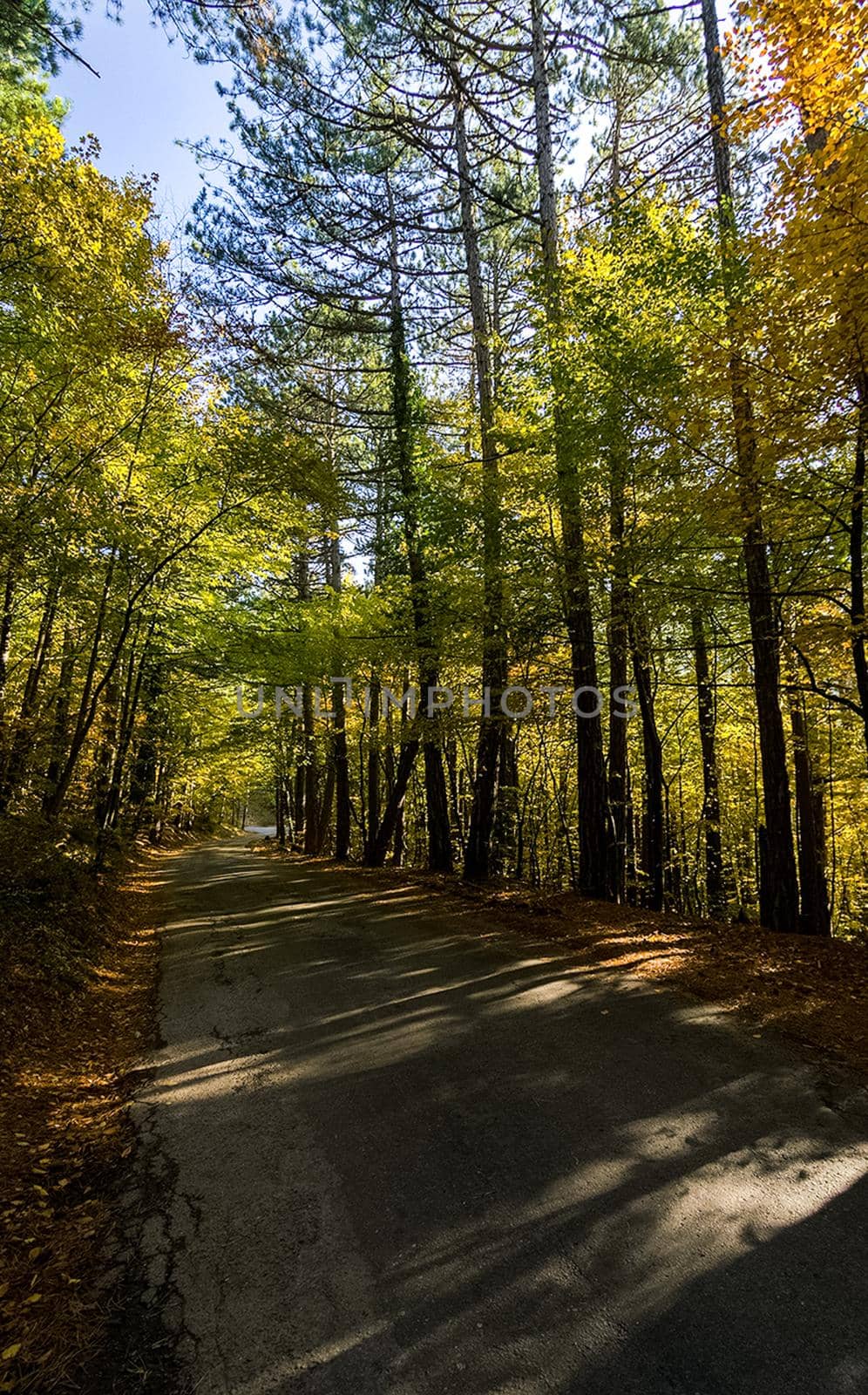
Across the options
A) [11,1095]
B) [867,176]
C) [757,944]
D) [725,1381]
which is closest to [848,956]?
[757,944]

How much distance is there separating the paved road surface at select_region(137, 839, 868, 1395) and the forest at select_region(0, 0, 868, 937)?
402cm

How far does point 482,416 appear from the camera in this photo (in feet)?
36.6

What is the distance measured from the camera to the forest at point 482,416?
544 cm

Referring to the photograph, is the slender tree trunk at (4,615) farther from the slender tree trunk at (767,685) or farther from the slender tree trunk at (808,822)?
the slender tree trunk at (808,822)

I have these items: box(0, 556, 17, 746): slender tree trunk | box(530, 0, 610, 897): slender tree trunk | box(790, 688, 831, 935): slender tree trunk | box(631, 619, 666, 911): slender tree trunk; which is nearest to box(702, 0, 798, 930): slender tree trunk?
box(790, 688, 831, 935): slender tree trunk

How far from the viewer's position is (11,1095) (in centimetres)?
393

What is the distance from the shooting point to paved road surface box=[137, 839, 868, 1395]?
6.63ft

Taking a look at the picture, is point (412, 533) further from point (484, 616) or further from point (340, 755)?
point (340, 755)

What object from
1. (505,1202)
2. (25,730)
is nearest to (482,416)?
(25,730)

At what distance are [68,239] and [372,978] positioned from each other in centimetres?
824

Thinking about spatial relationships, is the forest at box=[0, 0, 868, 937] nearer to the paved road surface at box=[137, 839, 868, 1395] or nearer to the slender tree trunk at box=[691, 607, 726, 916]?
the slender tree trunk at box=[691, 607, 726, 916]

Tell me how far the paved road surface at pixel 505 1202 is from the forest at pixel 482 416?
402 centimetres

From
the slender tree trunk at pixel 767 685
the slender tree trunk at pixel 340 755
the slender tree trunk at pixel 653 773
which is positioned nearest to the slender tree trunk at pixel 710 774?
the slender tree trunk at pixel 653 773

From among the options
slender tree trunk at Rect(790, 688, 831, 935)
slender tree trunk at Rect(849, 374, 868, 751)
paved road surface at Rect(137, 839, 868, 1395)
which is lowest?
paved road surface at Rect(137, 839, 868, 1395)
